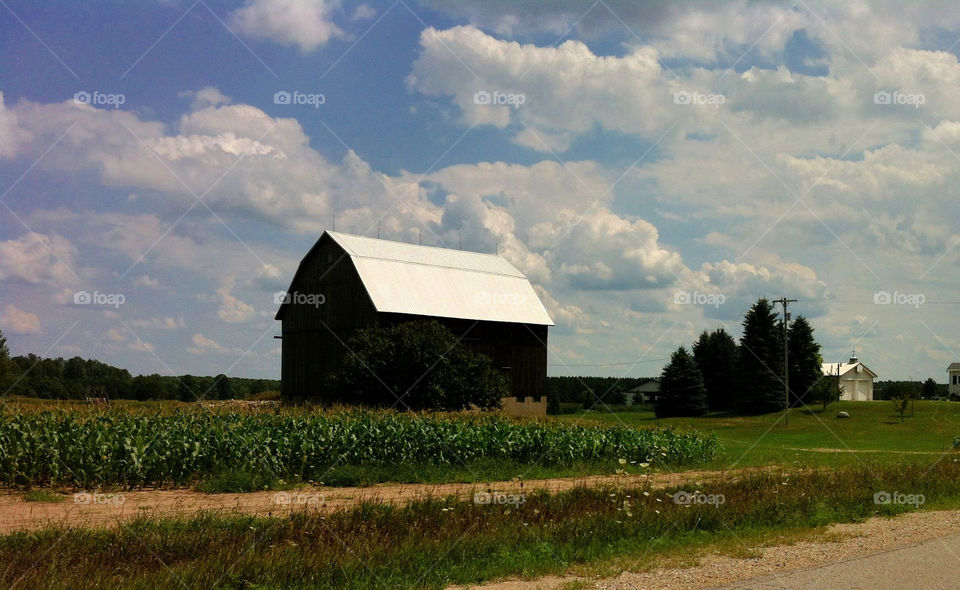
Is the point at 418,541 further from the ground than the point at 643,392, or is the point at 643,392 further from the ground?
the point at 643,392

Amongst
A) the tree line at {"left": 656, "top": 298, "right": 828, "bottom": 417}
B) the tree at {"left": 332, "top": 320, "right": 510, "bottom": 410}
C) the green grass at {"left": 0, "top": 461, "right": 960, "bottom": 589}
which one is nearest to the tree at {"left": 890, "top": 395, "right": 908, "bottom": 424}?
the tree line at {"left": 656, "top": 298, "right": 828, "bottom": 417}

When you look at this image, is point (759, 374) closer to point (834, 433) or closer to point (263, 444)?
point (834, 433)

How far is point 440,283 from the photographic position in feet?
158

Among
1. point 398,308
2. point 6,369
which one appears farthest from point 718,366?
point 6,369

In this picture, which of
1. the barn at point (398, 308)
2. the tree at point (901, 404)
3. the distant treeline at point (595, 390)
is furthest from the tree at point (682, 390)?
the barn at point (398, 308)

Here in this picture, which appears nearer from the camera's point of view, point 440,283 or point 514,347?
point 440,283

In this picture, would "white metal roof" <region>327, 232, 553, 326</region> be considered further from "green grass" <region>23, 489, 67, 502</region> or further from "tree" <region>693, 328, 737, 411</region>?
"tree" <region>693, 328, 737, 411</region>

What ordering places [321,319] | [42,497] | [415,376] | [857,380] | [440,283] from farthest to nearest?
1. [857,380]
2. [440,283]
3. [321,319]
4. [415,376]
5. [42,497]

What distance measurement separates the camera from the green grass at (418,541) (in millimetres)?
8562

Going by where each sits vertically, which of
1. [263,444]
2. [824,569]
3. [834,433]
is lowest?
[834,433]

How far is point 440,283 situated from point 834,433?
2726 cm

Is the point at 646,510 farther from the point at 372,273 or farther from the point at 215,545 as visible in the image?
the point at 372,273

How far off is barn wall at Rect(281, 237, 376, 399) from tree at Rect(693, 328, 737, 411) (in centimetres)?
5276

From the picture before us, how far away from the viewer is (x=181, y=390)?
48406 millimetres
